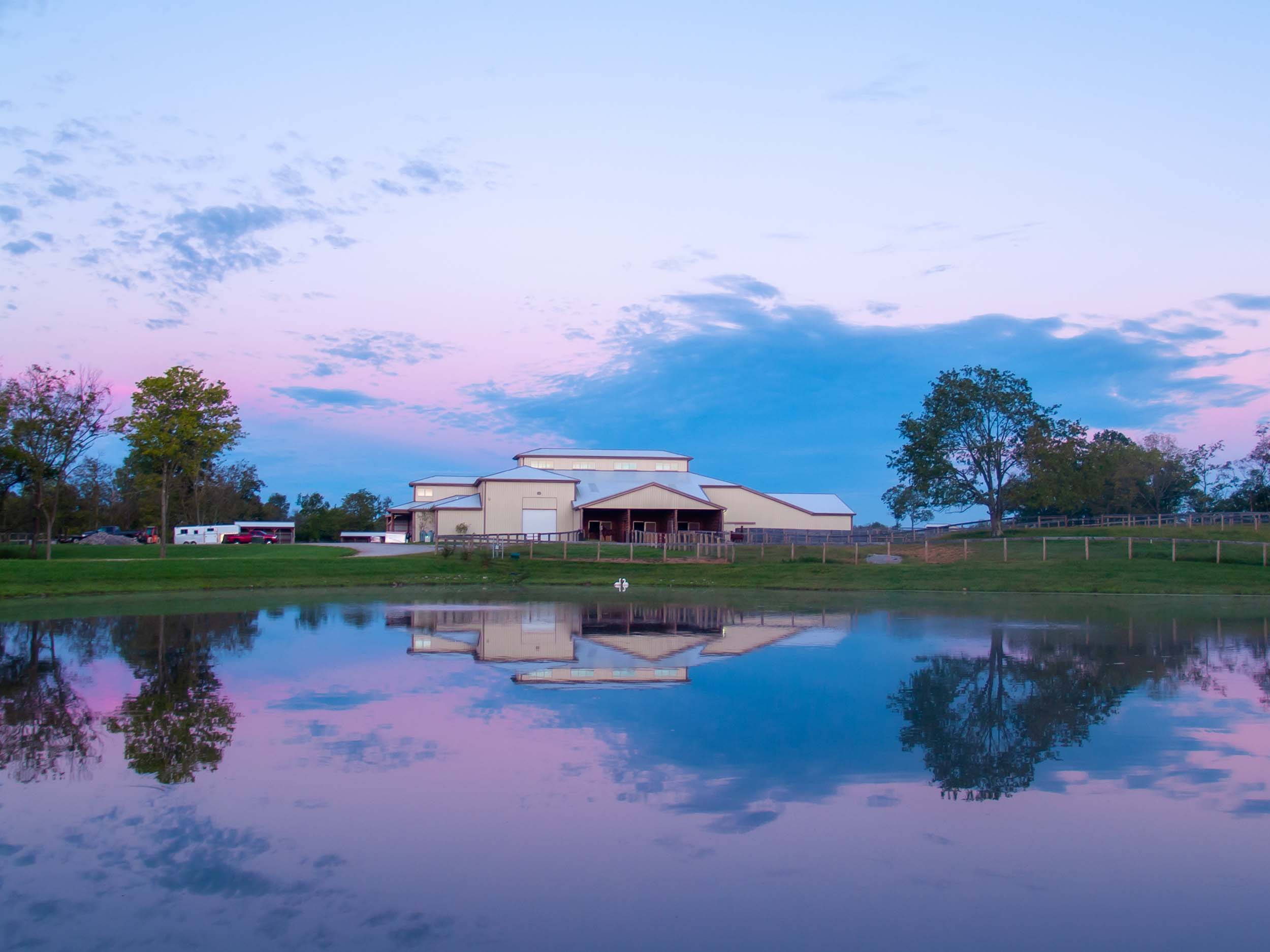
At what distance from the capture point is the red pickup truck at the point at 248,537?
263 feet

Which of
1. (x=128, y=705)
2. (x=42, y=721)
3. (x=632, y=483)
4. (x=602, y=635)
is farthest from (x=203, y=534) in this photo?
(x=42, y=721)

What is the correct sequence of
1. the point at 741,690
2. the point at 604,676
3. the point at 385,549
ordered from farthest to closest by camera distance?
the point at 385,549 → the point at 604,676 → the point at 741,690

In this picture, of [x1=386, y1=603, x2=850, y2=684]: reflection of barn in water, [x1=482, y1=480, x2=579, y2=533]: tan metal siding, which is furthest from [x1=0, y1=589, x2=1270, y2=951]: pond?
[x1=482, y1=480, x2=579, y2=533]: tan metal siding

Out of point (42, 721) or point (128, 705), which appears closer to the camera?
point (42, 721)

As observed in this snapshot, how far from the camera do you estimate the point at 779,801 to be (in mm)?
9086

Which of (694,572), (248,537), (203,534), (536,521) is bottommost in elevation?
(694,572)

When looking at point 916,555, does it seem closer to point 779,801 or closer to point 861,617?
point 861,617

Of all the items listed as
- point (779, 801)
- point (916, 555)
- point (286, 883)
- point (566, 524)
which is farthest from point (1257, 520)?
point (286, 883)

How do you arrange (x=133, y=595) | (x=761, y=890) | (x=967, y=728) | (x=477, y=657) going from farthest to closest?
1. (x=133, y=595)
2. (x=477, y=657)
3. (x=967, y=728)
4. (x=761, y=890)

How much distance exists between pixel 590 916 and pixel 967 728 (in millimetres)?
7420

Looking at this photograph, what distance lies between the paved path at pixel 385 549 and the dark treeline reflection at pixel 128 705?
2708 centimetres

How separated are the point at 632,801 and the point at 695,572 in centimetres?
3541

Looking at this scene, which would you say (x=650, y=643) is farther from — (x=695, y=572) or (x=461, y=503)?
(x=461, y=503)

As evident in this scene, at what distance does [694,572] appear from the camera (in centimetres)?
4425
